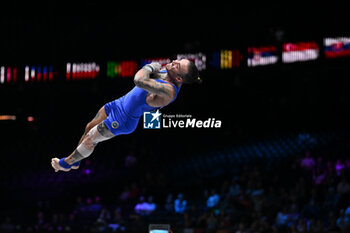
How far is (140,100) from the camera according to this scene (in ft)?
21.3

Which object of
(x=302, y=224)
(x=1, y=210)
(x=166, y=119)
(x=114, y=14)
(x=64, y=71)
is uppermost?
(x=114, y=14)

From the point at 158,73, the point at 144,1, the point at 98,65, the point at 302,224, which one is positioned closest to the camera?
the point at 158,73

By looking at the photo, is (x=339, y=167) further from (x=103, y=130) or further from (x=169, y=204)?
(x=103, y=130)

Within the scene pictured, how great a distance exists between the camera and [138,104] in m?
6.52

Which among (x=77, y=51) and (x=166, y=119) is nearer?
(x=166, y=119)

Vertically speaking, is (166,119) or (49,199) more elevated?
(166,119)

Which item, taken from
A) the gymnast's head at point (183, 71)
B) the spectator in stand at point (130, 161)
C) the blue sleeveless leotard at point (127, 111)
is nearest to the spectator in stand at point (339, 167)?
the spectator in stand at point (130, 161)

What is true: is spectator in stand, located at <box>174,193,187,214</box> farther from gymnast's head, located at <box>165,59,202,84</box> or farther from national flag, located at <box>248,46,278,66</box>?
gymnast's head, located at <box>165,59,202,84</box>

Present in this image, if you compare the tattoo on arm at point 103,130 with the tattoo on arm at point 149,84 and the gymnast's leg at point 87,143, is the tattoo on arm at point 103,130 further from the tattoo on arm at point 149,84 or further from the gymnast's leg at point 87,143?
the tattoo on arm at point 149,84

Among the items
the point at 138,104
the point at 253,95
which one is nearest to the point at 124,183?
the point at 253,95

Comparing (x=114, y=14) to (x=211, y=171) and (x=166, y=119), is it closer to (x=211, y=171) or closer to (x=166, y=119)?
(x=166, y=119)

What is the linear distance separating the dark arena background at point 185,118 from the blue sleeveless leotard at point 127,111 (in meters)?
6.64

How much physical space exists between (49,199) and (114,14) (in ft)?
23.0

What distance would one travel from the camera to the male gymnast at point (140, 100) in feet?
19.8
